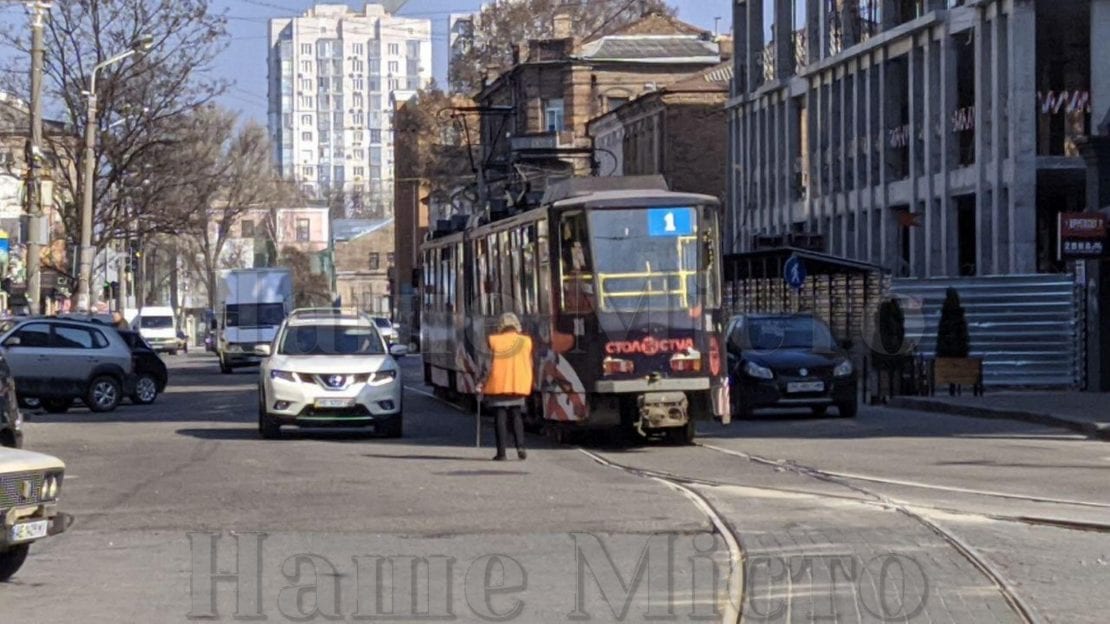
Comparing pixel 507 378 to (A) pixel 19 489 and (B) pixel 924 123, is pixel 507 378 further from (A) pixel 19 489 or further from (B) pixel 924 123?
(B) pixel 924 123

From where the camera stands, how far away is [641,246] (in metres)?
24.1

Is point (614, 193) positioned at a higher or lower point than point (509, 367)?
higher

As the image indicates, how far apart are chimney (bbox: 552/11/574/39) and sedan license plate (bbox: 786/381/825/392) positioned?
208ft

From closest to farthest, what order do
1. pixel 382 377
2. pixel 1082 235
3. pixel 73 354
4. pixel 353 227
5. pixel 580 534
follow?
1. pixel 580 534
2. pixel 382 377
3. pixel 1082 235
4. pixel 73 354
5. pixel 353 227

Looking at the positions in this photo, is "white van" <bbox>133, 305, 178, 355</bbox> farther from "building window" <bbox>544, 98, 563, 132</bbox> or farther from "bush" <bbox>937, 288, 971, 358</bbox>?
"bush" <bbox>937, 288, 971, 358</bbox>

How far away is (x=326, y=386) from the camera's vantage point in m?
25.5

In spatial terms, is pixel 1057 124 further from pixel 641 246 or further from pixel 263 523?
pixel 263 523

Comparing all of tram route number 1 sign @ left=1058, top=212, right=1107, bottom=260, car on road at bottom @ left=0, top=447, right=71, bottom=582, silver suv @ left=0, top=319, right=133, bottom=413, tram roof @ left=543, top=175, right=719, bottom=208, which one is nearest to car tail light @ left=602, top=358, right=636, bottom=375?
tram roof @ left=543, top=175, right=719, bottom=208

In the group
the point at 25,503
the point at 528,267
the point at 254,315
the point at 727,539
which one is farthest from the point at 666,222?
the point at 254,315

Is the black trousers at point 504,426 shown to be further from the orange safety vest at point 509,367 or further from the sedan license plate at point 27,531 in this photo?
the sedan license plate at point 27,531

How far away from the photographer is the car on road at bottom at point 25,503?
11.4 m

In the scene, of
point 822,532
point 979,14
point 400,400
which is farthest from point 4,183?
point 822,532

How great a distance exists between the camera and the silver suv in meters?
35.1

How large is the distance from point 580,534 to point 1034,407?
1784 cm
